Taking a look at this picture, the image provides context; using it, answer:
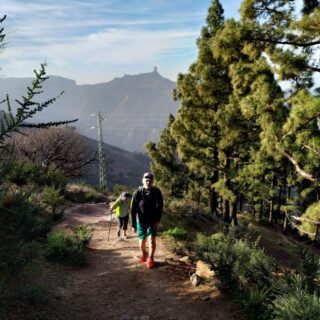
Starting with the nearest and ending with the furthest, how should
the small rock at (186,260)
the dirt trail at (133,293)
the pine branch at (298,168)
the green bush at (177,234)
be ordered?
1. the dirt trail at (133,293)
2. the small rock at (186,260)
3. the pine branch at (298,168)
4. the green bush at (177,234)

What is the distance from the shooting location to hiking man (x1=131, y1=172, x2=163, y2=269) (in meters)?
7.99

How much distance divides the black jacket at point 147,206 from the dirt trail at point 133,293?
40.8 inches

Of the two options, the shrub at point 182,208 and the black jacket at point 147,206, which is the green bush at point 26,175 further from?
the black jacket at point 147,206

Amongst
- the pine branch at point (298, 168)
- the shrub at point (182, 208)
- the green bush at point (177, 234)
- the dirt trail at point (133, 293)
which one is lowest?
the shrub at point (182, 208)

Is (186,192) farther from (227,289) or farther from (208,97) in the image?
(227,289)

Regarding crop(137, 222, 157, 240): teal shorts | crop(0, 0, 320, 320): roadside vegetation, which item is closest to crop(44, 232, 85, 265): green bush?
crop(0, 0, 320, 320): roadside vegetation

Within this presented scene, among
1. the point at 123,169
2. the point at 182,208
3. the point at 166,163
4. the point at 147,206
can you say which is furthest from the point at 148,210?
the point at 123,169

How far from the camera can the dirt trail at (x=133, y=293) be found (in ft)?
19.3

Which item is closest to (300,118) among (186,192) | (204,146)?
(204,146)

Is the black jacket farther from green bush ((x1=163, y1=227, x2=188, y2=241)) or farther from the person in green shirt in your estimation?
the person in green shirt

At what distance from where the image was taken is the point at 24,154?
2875cm

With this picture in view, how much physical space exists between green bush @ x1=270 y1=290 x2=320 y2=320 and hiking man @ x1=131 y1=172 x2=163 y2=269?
3701 mm

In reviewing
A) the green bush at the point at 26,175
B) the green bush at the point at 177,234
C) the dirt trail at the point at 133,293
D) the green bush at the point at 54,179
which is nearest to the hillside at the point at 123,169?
the green bush at the point at 54,179

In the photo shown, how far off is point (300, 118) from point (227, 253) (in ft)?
11.9
